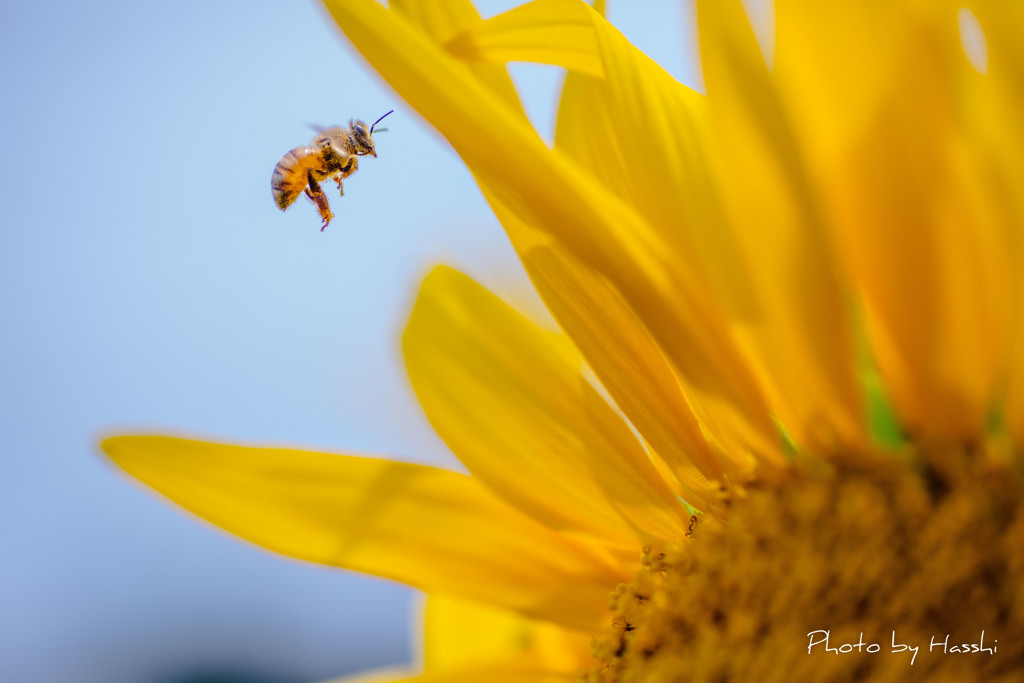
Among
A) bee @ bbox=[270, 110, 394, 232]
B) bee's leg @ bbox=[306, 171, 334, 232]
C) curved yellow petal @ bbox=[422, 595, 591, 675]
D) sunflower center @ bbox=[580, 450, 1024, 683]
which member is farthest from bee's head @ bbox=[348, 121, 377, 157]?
sunflower center @ bbox=[580, 450, 1024, 683]

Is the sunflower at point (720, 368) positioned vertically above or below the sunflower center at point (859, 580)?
above

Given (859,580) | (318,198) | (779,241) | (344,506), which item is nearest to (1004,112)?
(779,241)

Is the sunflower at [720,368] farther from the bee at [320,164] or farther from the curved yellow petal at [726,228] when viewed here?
the bee at [320,164]

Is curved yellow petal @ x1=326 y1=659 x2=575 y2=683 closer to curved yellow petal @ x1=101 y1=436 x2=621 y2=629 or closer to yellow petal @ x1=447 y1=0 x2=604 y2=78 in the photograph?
curved yellow petal @ x1=101 y1=436 x2=621 y2=629

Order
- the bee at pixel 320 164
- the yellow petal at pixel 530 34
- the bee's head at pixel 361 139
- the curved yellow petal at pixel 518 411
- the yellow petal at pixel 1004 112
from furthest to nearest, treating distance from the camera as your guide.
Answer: the bee's head at pixel 361 139 → the bee at pixel 320 164 → the curved yellow petal at pixel 518 411 → the yellow petal at pixel 530 34 → the yellow petal at pixel 1004 112

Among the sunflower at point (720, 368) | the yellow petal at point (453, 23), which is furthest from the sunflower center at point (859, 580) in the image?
the yellow petal at point (453, 23)

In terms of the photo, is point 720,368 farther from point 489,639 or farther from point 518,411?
point 489,639
